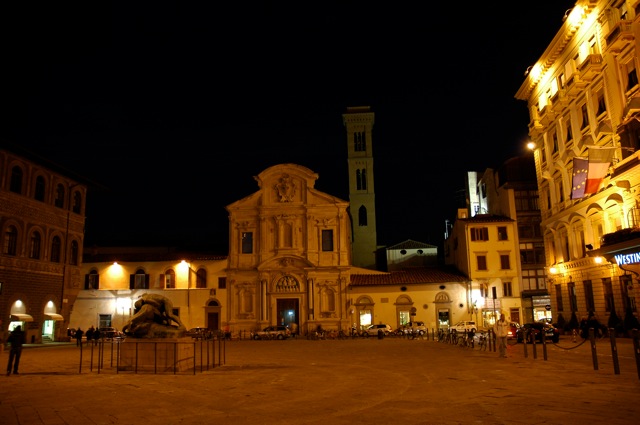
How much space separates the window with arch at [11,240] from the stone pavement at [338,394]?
63.9ft

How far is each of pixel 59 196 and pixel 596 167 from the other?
3684 centimetres

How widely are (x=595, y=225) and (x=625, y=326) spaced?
6230mm

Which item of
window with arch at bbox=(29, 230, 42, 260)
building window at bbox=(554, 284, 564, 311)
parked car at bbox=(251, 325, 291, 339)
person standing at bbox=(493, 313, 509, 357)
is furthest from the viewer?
parked car at bbox=(251, 325, 291, 339)

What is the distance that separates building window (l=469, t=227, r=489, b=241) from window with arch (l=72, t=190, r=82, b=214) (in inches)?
1338

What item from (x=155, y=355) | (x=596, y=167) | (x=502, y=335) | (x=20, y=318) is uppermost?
(x=596, y=167)

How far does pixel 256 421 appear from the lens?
30.6ft

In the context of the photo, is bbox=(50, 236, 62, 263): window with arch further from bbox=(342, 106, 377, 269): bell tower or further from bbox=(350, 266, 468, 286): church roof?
bbox=(342, 106, 377, 269): bell tower

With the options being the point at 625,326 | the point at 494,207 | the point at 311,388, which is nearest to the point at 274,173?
the point at 494,207

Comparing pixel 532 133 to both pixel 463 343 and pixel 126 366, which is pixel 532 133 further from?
pixel 126 366

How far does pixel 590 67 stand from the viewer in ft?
95.0

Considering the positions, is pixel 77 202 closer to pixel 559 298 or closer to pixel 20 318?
pixel 20 318

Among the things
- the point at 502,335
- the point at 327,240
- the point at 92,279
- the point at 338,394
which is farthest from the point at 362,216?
the point at 338,394

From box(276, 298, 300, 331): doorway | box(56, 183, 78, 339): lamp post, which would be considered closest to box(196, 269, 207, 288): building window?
box(276, 298, 300, 331): doorway

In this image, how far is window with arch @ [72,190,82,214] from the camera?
4228 cm
